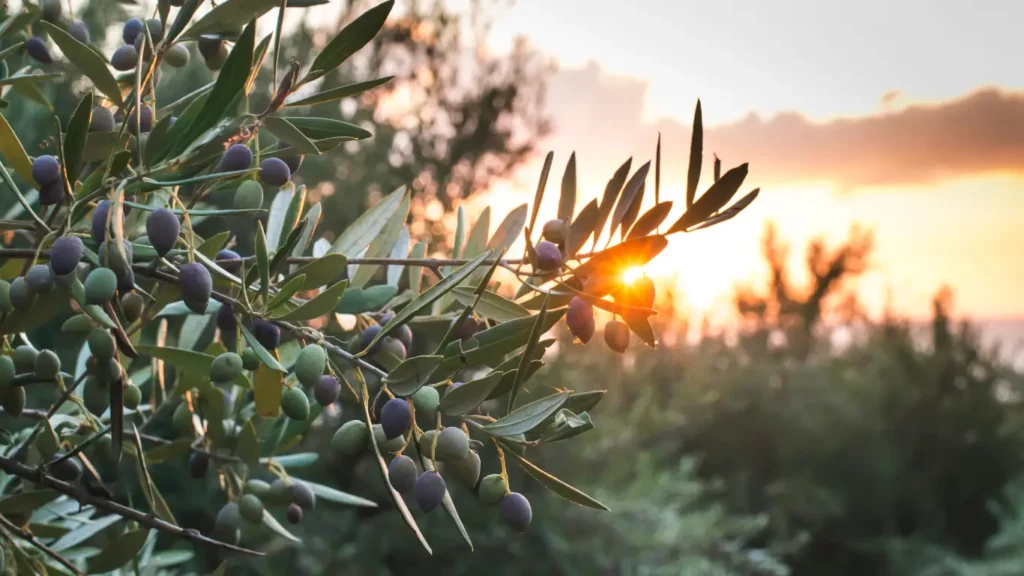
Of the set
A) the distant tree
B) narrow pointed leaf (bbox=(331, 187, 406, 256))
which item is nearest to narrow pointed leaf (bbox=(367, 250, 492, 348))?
narrow pointed leaf (bbox=(331, 187, 406, 256))

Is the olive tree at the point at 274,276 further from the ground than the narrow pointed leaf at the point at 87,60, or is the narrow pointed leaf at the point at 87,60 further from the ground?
the narrow pointed leaf at the point at 87,60

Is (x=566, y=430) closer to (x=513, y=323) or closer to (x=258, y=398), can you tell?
(x=513, y=323)

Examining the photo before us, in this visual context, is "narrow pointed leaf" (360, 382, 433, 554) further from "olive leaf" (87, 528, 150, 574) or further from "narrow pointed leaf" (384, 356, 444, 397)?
"olive leaf" (87, 528, 150, 574)

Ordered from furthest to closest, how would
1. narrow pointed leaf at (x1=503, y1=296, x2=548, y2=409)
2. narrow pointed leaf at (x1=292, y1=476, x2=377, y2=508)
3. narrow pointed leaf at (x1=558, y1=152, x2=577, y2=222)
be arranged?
narrow pointed leaf at (x1=292, y1=476, x2=377, y2=508)
narrow pointed leaf at (x1=558, y1=152, x2=577, y2=222)
narrow pointed leaf at (x1=503, y1=296, x2=548, y2=409)

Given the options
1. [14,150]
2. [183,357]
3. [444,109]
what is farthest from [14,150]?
[444,109]

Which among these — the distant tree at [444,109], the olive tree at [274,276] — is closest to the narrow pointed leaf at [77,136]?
the olive tree at [274,276]

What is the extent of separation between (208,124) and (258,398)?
0.14 m

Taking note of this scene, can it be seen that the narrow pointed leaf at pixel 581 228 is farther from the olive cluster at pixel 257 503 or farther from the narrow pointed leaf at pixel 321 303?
the olive cluster at pixel 257 503

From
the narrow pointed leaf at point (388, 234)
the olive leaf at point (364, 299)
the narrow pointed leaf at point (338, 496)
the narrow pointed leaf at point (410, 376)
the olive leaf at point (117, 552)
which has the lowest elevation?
the olive leaf at point (117, 552)

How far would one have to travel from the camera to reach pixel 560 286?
1.28ft

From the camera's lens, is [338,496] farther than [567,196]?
Yes

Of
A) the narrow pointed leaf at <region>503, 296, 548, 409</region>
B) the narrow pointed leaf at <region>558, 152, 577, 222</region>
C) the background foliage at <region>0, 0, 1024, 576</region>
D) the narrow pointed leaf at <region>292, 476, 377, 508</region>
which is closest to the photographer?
the narrow pointed leaf at <region>503, 296, 548, 409</region>

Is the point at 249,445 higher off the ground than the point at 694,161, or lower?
lower

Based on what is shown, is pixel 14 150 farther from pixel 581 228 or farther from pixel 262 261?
pixel 581 228
